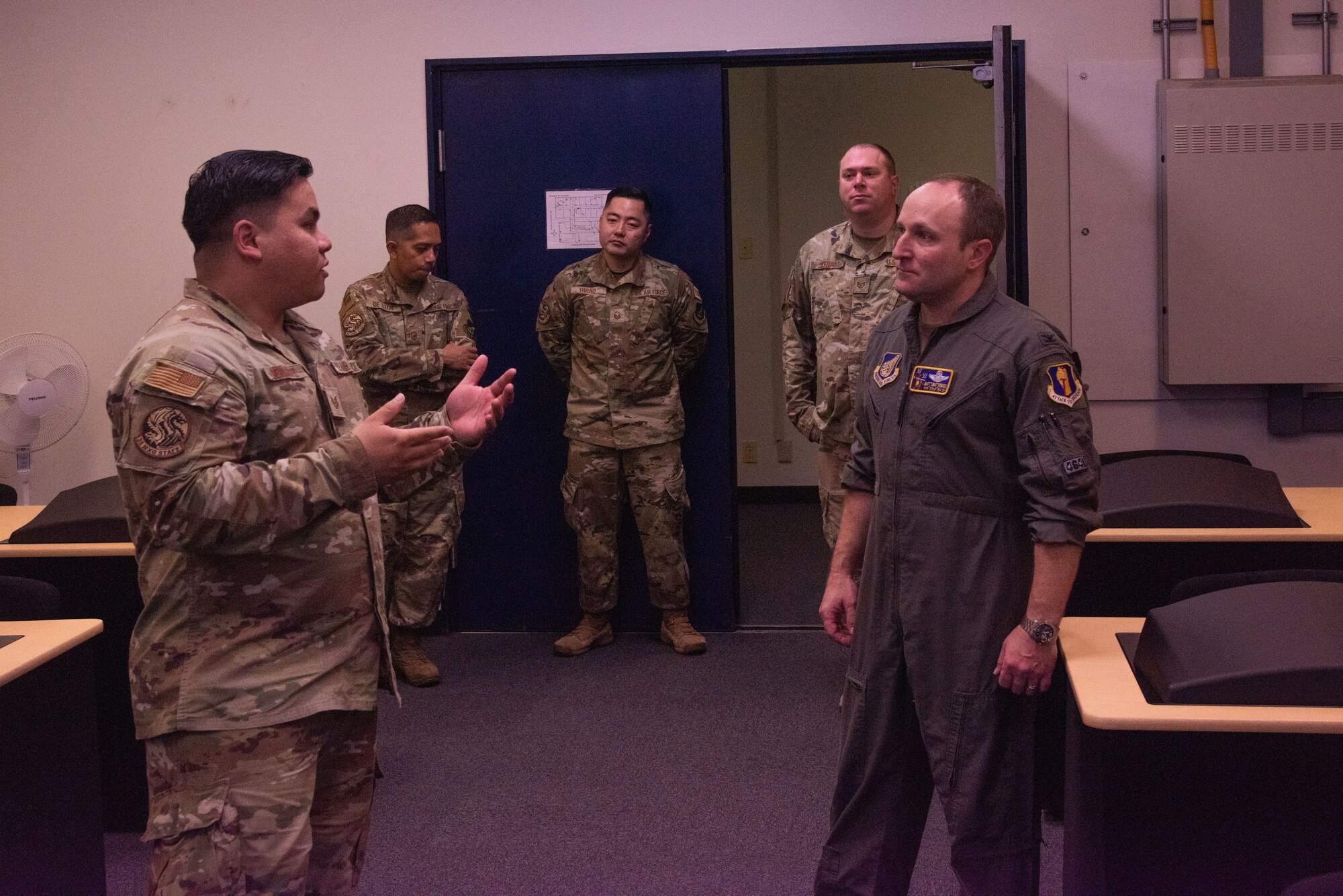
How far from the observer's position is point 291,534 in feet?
5.08


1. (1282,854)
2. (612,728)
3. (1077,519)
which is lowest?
(612,728)

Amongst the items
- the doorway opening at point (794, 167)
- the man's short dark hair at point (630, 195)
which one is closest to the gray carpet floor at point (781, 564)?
the doorway opening at point (794, 167)

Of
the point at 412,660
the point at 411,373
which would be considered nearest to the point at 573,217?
the point at 411,373

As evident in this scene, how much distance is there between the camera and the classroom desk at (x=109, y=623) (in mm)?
2656

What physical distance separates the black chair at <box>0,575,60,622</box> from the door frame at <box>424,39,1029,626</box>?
7.35ft

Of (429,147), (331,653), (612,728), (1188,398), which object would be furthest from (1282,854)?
(429,147)

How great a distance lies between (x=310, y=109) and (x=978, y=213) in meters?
3.03

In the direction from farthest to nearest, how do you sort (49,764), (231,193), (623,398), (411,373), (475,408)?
(623,398)
(411,373)
(49,764)
(475,408)
(231,193)

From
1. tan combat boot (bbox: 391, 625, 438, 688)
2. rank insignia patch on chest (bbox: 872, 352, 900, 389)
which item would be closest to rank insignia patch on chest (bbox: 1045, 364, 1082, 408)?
rank insignia patch on chest (bbox: 872, 352, 900, 389)

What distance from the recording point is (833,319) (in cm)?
352

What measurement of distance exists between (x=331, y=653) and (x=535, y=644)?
2591 mm

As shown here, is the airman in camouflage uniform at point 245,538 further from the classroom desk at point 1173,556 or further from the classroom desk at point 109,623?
the classroom desk at point 1173,556

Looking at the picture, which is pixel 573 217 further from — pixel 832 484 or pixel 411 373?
pixel 832 484

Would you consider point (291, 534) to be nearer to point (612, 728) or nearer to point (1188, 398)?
point (612, 728)
